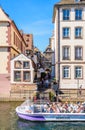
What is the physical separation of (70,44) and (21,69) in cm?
788

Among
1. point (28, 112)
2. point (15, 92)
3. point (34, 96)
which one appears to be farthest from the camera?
point (15, 92)

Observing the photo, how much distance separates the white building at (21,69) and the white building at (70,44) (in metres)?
4.07

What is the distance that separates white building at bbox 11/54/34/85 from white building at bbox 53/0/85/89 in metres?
4.07

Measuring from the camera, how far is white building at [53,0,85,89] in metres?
50.5

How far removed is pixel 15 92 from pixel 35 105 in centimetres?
1479

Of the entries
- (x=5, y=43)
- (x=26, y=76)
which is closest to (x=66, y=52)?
(x=26, y=76)

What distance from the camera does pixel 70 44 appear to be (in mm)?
50594

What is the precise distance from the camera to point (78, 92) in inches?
1959

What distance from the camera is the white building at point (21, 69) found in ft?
164

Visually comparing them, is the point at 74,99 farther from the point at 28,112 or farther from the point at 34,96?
the point at 28,112

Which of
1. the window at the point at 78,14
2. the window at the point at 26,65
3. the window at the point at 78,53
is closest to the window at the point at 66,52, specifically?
the window at the point at 78,53

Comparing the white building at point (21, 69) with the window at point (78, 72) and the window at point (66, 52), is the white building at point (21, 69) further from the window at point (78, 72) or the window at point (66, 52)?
the window at point (78, 72)

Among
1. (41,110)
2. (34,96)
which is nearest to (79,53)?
(34,96)

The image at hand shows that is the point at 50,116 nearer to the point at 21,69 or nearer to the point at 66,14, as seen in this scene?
the point at 21,69
